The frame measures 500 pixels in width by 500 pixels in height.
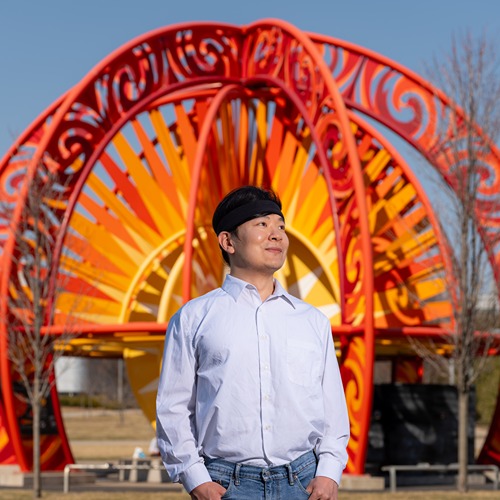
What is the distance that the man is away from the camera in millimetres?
4121

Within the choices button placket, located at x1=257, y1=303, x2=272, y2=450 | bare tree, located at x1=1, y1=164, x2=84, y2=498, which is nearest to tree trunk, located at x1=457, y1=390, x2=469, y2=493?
bare tree, located at x1=1, y1=164, x2=84, y2=498

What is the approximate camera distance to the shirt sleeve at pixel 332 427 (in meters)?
4.21

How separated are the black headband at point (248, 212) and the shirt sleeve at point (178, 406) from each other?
39 cm

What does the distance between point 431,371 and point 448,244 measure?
89.7 ft

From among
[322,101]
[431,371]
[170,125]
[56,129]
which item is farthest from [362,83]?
[431,371]

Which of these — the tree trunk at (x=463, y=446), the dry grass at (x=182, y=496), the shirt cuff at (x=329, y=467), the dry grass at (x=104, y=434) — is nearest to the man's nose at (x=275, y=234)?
the shirt cuff at (x=329, y=467)

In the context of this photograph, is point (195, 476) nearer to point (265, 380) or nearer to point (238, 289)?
point (265, 380)

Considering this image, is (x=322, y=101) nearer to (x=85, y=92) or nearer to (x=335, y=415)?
(x=85, y=92)

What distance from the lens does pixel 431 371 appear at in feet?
153

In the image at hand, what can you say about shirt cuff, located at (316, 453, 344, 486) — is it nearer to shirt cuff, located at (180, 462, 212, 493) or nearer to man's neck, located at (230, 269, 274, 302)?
shirt cuff, located at (180, 462, 212, 493)

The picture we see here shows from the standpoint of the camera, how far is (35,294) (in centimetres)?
1967

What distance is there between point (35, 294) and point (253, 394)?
52.1 ft

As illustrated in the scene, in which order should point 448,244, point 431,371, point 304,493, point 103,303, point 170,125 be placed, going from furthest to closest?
1. point 431,371
2. point 170,125
3. point 103,303
4. point 448,244
5. point 304,493

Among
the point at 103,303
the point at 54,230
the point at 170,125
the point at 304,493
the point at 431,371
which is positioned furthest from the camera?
the point at 431,371
